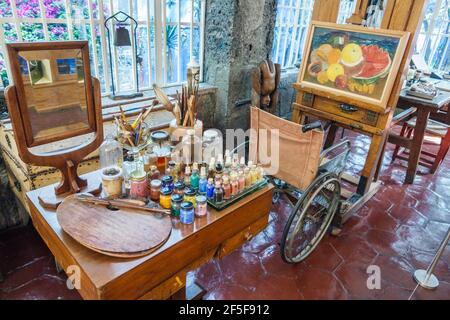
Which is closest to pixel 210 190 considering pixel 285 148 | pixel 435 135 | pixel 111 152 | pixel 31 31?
pixel 111 152

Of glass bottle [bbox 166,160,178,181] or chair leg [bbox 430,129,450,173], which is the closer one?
glass bottle [bbox 166,160,178,181]

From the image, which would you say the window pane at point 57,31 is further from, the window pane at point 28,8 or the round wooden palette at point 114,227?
the round wooden palette at point 114,227

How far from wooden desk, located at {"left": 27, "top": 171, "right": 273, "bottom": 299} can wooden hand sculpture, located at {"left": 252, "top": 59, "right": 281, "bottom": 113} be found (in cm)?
182

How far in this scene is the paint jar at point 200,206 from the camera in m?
1.55

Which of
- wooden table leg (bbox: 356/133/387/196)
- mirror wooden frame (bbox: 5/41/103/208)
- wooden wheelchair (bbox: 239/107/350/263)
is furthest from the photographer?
wooden table leg (bbox: 356/133/387/196)

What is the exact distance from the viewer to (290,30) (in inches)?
177

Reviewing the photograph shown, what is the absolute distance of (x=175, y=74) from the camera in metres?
3.38

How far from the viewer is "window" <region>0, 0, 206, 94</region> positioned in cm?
228

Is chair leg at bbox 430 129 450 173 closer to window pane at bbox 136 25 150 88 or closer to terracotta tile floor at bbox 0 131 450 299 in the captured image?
terracotta tile floor at bbox 0 131 450 299

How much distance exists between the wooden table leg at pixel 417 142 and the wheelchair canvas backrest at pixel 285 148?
6.68 ft

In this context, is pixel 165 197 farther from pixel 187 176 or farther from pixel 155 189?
pixel 187 176

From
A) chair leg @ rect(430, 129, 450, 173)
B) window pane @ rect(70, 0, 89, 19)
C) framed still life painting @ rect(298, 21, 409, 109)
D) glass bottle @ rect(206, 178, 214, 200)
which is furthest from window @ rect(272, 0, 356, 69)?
glass bottle @ rect(206, 178, 214, 200)
